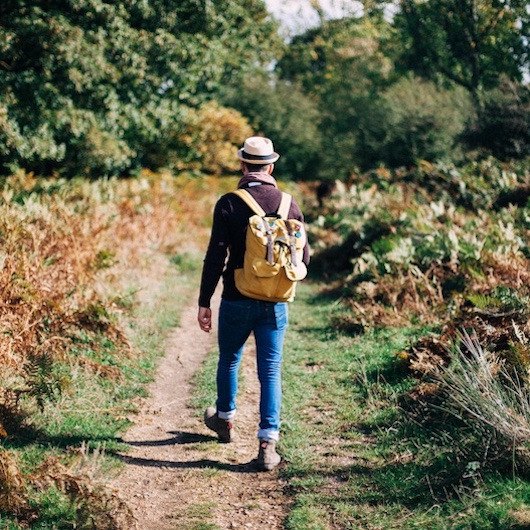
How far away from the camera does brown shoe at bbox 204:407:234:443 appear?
4836mm

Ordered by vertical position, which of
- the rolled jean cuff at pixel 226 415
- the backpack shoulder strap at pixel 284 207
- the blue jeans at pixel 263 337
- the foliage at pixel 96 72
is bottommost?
the rolled jean cuff at pixel 226 415

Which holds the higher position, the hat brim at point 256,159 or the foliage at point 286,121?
the foliage at point 286,121

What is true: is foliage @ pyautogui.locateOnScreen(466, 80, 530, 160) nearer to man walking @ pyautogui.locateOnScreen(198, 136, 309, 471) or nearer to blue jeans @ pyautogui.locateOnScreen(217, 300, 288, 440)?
man walking @ pyautogui.locateOnScreen(198, 136, 309, 471)

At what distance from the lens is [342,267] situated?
36.6 feet

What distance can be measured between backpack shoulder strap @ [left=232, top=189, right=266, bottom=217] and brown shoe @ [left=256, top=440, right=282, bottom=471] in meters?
1.50

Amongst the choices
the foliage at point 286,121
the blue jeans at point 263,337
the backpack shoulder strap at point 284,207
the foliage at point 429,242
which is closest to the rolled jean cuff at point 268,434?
the blue jeans at point 263,337

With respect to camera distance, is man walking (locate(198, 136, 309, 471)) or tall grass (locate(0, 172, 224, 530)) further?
man walking (locate(198, 136, 309, 471))

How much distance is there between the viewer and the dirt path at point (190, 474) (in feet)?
12.9

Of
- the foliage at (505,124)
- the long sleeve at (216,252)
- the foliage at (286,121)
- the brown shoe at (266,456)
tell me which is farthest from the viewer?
the foliage at (286,121)

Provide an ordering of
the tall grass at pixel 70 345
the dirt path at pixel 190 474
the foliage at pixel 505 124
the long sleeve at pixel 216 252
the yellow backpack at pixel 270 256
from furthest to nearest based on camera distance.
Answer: the foliage at pixel 505 124 → the long sleeve at pixel 216 252 → the yellow backpack at pixel 270 256 → the dirt path at pixel 190 474 → the tall grass at pixel 70 345

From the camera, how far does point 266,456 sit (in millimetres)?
4461

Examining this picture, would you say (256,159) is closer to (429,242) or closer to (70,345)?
(70,345)

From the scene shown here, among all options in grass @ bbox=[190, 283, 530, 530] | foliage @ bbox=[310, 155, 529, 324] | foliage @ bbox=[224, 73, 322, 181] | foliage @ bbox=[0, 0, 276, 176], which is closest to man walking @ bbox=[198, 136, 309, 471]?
grass @ bbox=[190, 283, 530, 530]

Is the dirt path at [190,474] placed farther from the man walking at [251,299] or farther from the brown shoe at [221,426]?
the man walking at [251,299]
